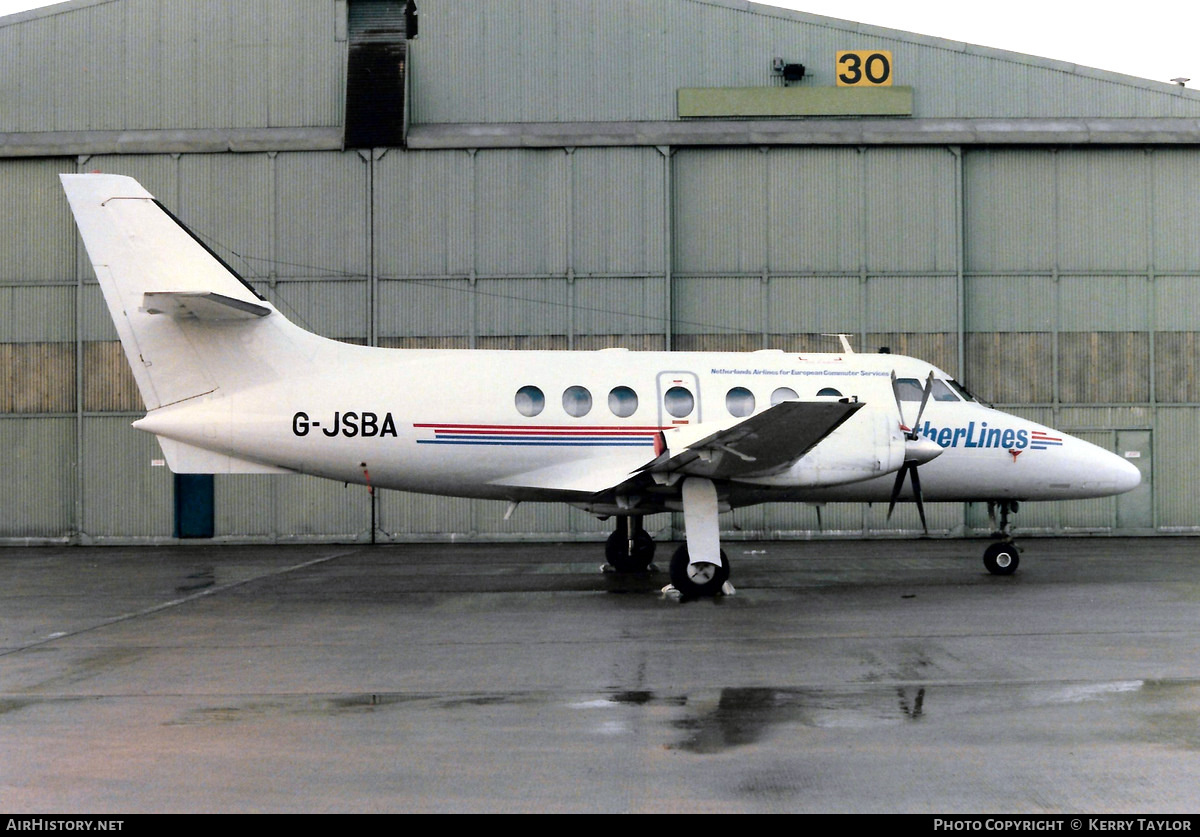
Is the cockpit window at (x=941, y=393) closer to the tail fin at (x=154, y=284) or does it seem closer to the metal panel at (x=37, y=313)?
the tail fin at (x=154, y=284)

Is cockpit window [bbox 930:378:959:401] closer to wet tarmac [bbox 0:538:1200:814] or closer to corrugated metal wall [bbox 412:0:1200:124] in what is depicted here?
wet tarmac [bbox 0:538:1200:814]

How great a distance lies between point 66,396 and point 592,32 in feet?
49.4

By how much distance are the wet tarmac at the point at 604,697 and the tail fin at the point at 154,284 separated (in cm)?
309

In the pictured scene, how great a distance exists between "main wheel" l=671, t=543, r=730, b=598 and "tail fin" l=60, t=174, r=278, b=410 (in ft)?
21.6

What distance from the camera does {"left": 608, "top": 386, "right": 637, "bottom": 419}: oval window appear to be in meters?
15.8

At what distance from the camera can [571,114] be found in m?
26.1

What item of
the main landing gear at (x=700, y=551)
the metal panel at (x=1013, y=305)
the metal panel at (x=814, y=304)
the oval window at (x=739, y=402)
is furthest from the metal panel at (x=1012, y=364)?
the main landing gear at (x=700, y=551)

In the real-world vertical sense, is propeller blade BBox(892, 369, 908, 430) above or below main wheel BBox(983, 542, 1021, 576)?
above

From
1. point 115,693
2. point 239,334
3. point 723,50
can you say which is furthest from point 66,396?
point 115,693

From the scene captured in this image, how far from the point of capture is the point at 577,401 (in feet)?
51.8

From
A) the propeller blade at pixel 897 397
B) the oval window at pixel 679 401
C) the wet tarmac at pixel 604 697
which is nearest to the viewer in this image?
the wet tarmac at pixel 604 697

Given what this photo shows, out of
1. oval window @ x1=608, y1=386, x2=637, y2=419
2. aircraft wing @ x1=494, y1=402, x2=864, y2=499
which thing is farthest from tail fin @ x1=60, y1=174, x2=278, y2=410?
oval window @ x1=608, y1=386, x2=637, y2=419

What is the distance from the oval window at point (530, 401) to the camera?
15.6m
